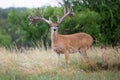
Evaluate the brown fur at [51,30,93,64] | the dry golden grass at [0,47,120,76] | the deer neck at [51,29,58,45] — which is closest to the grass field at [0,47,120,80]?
the dry golden grass at [0,47,120,76]

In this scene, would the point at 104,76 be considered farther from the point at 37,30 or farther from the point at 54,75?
the point at 37,30

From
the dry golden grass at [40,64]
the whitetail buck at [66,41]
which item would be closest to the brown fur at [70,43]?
the whitetail buck at [66,41]

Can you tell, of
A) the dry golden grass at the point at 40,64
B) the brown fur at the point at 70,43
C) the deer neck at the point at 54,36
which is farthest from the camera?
the brown fur at the point at 70,43

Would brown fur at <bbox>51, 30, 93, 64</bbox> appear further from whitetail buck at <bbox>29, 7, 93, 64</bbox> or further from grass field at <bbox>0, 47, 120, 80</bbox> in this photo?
grass field at <bbox>0, 47, 120, 80</bbox>

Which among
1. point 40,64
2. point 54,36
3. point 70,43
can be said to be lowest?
point 40,64

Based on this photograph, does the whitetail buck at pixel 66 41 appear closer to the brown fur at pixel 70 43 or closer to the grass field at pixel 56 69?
the brown fur at pixel 70 43

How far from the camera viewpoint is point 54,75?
10.9m

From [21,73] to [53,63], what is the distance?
2.19 m

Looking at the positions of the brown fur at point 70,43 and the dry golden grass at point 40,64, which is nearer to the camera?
the dry golden grass at point 40,64

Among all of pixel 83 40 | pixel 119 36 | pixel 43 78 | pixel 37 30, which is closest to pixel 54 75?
pixel 43 78

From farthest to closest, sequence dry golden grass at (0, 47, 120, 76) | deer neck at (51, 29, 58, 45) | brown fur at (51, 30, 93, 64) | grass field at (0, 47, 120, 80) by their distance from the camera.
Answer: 1. brown fur at (51, 30, 93, 64)
2. deer neck at (51, 29, 58, 45)
3. dry golden grass at (0, 47, 120, 76)
4. grass field at (0, 47, 120, 80)

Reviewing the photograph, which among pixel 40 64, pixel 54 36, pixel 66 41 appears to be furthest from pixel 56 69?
pixel 66 41

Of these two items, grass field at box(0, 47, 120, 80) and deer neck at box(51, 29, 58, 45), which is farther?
deer neck at box(51, 29, 58, 45)

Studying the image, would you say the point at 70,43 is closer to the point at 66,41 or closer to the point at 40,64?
the point at 66,41
